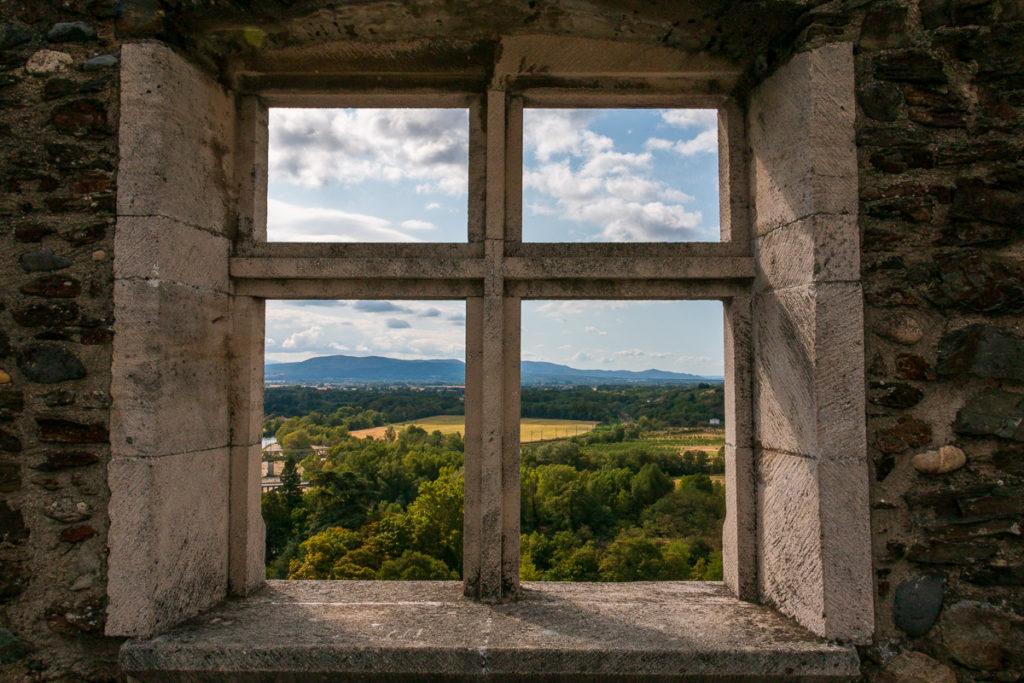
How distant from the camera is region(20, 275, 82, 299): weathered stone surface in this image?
2023mm

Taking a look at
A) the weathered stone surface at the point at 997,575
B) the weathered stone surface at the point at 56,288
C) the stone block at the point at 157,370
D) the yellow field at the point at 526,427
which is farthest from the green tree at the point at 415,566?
the weathered stone surface at the point at 997,575

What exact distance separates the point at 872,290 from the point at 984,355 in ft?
1.41

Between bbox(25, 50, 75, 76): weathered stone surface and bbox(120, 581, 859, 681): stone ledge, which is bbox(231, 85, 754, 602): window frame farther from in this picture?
bbox(25, 50, 75, 76): weathered stone surface

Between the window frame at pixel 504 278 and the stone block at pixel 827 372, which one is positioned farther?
the window frame at pixel 504 278

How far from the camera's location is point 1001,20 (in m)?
1.99

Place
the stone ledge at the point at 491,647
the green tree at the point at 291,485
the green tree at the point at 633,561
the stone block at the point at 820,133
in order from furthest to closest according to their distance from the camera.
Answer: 1. the green tree at the point at 633,561
2. the green tree at the point at 291,485
3. the stone block at the point at 820,133
4. the stone ledge at the point at 491,647

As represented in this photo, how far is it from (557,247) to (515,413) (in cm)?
73

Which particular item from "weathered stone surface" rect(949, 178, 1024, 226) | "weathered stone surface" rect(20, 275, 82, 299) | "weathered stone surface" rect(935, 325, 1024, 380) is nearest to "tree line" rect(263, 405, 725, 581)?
"weathered stone surface" rect(935, 325, 1024, 380)

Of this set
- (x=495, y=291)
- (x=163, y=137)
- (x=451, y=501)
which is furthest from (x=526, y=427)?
(x=163, y=137)

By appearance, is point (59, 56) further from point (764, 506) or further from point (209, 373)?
point (764, 506)

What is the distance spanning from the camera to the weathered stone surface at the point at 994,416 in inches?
75.1

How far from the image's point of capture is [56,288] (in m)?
2.03

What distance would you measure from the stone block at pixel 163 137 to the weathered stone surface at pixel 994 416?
2.93 meters

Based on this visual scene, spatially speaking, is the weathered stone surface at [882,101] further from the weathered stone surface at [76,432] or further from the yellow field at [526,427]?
the weathered stone surface at [76,432]
